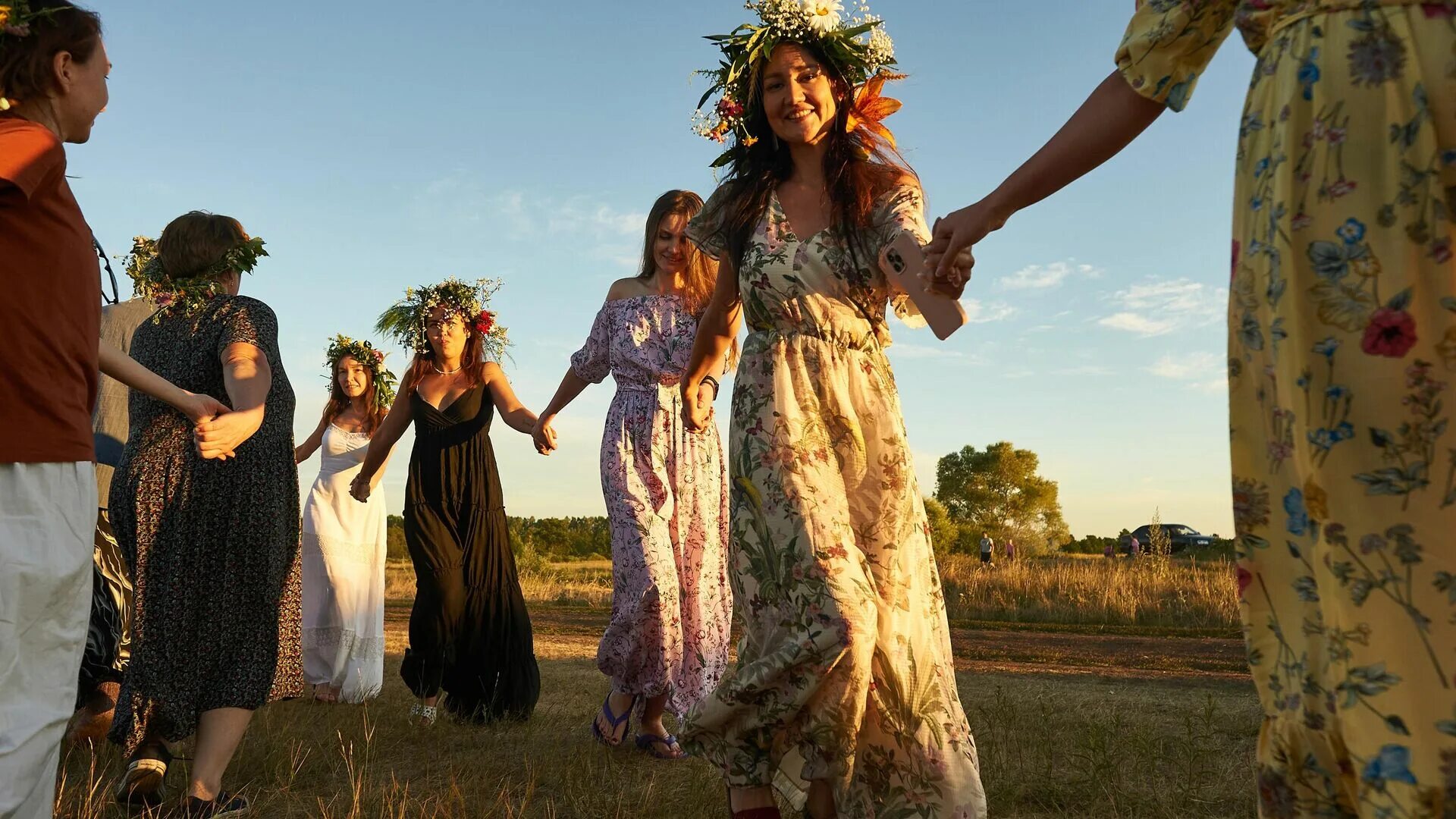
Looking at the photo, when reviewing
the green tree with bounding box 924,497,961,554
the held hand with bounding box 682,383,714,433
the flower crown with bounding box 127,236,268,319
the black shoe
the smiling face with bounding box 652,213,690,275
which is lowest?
the black shoe

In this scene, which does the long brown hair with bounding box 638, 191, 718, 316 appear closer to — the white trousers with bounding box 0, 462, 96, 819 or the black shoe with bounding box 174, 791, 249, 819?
the black shoe with bounding box 174, 791, 249, 819

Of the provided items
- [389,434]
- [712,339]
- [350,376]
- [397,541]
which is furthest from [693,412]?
[397,541]

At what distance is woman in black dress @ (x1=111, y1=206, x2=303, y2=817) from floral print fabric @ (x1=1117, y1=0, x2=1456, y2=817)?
129 inches

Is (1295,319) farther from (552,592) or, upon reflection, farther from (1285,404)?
(552,592)

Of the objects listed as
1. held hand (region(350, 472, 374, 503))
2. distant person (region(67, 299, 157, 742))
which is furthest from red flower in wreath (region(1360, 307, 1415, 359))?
held hand (region(350, 472, 374, 503))

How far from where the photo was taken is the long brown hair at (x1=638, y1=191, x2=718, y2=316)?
6047 mm

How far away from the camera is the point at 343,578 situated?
827cm

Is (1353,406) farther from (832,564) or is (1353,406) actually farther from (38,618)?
(38,618)

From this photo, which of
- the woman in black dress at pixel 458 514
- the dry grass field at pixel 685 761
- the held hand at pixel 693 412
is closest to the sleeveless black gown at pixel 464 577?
the woman in black dress at pixel 458 514

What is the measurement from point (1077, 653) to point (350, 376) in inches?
260

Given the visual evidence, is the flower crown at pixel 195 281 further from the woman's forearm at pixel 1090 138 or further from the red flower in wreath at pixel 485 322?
the woman's forearm at pixel 1090 138

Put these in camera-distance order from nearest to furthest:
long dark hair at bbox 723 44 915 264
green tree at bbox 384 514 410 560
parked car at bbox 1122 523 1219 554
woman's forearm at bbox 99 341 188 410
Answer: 1. woman's forearm at bbox 99 341 188 410
2. long dark hair at bbox 723 44 915 264
3. green tree at bbox 384 514 410 560
4. parked car at bbox 1122 523 1219 554

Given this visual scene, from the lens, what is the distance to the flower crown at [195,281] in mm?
4414

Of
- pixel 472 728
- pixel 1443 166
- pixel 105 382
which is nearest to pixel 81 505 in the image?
pixel 1443 166
